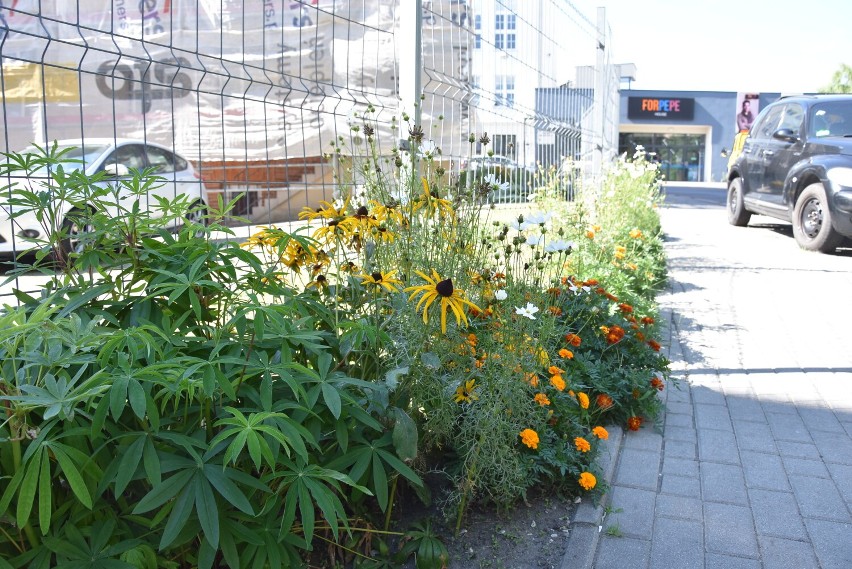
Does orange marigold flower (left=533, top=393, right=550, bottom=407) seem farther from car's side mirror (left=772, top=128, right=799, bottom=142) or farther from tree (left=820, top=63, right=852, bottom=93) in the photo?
tree (left=820, top=63, right=852, bottom=93)

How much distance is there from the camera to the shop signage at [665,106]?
4809cm

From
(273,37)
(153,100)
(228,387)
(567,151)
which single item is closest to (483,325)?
(228,387)

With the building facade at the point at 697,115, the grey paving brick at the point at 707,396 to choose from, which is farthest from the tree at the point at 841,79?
the grey paving brick at the point at 707,396

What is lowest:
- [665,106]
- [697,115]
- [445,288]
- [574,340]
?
[574,340]

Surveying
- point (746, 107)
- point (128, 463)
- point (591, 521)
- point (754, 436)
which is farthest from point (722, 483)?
point (746, 107)

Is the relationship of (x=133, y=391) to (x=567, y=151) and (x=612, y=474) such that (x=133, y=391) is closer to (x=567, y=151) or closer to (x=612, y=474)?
(x=612, y=474)

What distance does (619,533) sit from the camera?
2.67m

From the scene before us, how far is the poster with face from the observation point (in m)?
47.1

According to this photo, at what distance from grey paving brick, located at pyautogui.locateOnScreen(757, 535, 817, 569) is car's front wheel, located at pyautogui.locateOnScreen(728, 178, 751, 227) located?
10598 millimetres

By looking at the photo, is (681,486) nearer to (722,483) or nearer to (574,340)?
(722,483)

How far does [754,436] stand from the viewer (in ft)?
12.0

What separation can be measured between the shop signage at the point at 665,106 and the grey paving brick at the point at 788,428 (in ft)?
154

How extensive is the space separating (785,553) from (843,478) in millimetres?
802

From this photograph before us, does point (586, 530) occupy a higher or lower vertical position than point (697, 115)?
lower
